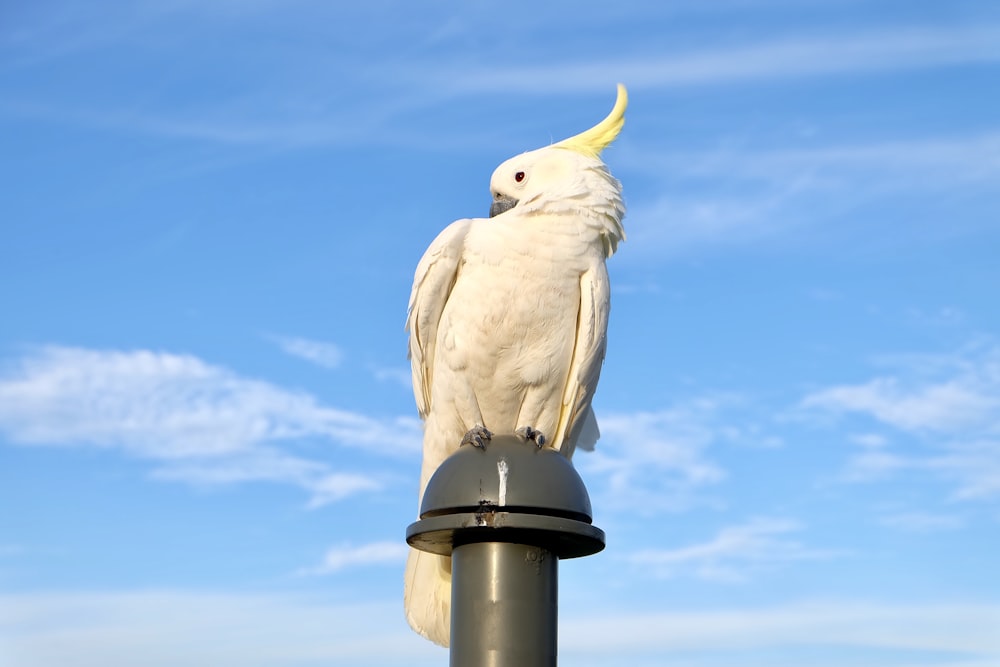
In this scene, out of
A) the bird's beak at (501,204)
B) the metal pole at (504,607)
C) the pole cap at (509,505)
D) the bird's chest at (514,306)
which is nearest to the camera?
the metal pole at (504,607)

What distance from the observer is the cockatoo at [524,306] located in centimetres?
552

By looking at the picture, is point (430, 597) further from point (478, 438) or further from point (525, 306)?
point (525, 306)

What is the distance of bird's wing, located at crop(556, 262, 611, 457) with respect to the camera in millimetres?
5621

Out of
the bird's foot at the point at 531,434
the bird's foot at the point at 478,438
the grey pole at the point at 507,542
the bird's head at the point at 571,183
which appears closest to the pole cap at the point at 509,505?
the grey pole at the point at 507,542

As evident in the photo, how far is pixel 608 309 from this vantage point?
5.69 metres

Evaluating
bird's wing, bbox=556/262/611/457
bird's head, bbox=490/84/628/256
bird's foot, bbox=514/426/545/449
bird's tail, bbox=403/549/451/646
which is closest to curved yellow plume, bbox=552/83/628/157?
bird's head, bbox=490/84/628/256

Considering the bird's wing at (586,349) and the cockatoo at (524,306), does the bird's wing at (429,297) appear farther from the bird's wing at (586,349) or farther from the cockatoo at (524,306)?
the bird's wing at (586,349)

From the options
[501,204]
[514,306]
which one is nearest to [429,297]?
[514,306]

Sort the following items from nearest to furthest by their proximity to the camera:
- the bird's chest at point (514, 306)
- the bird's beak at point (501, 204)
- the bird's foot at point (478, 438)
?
the bird's foot at point (478, 438), the bird's chest at point (514, 306), the bird's beak at point (501, 204)

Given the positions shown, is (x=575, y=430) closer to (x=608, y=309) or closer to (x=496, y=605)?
(x=608, y=309)

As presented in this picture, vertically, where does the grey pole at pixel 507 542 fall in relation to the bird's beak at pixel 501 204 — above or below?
below

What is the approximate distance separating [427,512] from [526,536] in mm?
449

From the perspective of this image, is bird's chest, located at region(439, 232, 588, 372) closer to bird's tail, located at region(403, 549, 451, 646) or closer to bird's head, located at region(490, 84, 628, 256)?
bird's head, located at region(490, 84, 628, 256)

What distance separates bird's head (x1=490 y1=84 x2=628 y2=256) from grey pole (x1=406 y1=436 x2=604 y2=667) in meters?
2.01
